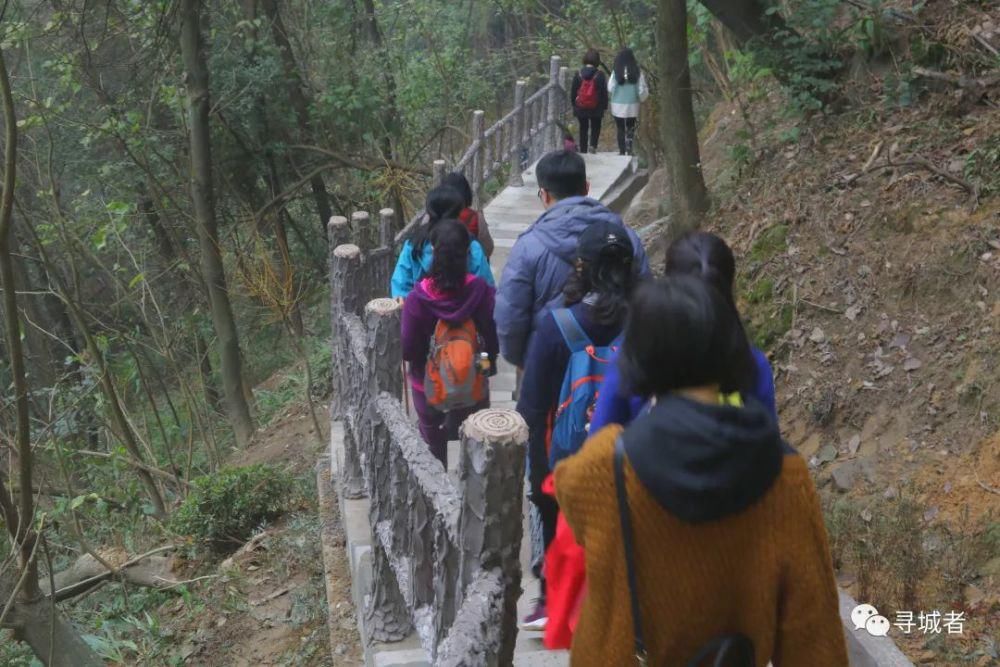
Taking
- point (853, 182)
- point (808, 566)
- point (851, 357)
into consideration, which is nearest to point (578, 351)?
point (808, 566)

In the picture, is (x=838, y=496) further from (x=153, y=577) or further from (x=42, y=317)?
(x=42, y=317)

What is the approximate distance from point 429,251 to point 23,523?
2.82m

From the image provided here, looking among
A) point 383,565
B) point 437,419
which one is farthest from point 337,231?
point 383,565

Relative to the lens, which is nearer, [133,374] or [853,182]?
[853,182]

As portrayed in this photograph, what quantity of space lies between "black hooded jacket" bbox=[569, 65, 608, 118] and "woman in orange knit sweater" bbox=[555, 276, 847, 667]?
35.2ft

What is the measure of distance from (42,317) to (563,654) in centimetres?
1689

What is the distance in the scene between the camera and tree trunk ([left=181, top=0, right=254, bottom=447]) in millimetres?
11305

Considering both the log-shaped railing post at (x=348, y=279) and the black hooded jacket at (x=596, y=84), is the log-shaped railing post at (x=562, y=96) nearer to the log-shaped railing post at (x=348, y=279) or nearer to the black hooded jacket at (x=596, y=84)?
the black hooded jacket at (x=596, y=84)

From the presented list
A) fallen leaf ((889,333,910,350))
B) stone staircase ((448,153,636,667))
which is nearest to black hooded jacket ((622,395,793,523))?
stone staircase ((448,153,636,667))

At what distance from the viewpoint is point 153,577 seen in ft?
23.9

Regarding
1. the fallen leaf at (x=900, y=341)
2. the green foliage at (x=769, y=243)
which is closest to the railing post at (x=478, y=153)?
the green foliage at (x=769, y=243)

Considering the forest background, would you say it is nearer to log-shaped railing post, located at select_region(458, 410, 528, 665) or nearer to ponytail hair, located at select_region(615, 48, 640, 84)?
ponytail hair, located at select_region(615, 48, 640, 84)

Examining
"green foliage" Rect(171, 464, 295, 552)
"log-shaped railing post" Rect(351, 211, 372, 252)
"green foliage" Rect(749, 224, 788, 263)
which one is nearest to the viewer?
"log-shaped railing post" Rect(351, 211, 372, 252)

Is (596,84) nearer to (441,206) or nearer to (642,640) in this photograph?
(441,206)
